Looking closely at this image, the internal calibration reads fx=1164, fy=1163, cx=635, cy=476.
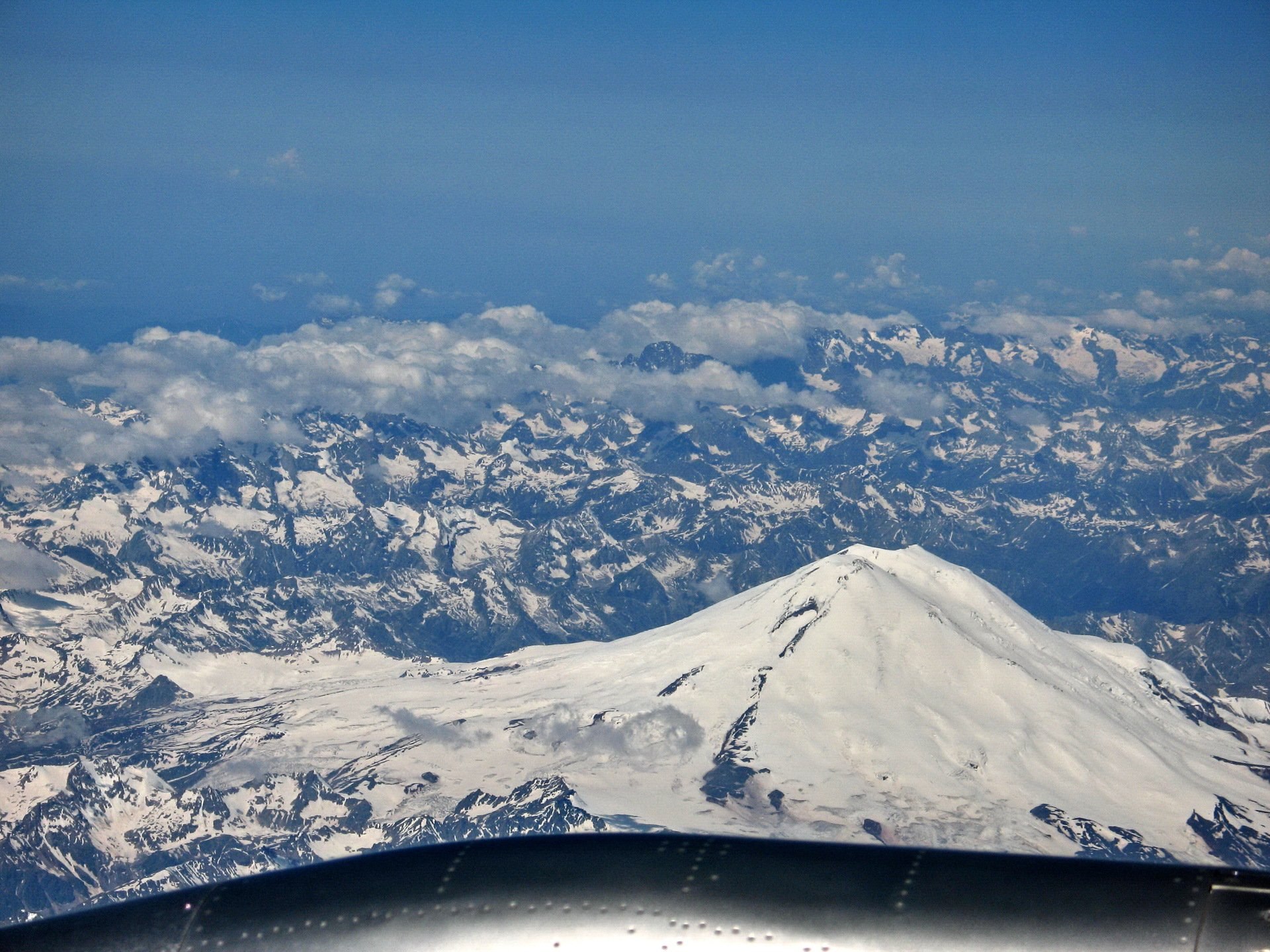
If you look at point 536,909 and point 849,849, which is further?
point 849,849

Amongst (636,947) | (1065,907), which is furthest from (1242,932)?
(636,947)

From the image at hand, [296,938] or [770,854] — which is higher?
[770,854]

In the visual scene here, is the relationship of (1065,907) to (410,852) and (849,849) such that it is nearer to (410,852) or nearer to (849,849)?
(849,849)

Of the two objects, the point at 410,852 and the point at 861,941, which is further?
the point at 410,852

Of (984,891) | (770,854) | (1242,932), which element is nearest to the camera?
(1242,932)

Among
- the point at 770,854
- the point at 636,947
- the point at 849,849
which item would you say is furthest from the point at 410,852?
the point at 849,849

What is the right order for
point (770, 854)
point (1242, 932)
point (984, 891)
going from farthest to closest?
point (770, 854) → point (984, 891) → point (1242, 932)

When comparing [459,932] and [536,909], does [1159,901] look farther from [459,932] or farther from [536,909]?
[459,932]

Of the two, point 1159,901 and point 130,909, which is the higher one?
point 1159,901

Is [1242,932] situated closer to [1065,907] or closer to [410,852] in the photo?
[1065,907]
